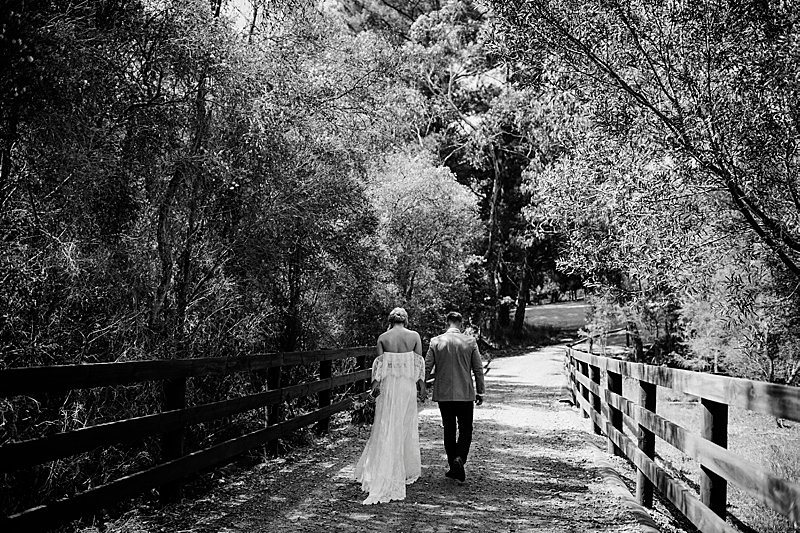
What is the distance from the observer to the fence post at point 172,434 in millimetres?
6422

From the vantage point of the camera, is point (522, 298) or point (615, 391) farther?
point (522, 298)

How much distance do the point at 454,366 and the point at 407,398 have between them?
2.21 ft

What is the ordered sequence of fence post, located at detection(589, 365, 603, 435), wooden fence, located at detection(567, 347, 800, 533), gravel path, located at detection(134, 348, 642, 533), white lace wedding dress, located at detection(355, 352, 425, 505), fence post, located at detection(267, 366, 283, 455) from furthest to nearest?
fence post, located at detection(589, 365, 603, 435)
fence post, located at detection(267, 366, 283, 455)
white lace wedding dress, located at detection(355, 352, 425, 505)
gravel path, located at detection(134, 348, 642, 533)
wooden fence, located at detection(567, 347, 800, 533)

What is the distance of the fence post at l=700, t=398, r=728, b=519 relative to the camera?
4816mm

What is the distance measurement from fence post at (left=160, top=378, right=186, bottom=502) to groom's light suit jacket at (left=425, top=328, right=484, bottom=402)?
2772 millimetres

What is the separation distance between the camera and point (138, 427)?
18.7ft

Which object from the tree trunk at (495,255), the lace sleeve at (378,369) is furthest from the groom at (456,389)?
the tree trunk at (495,255)

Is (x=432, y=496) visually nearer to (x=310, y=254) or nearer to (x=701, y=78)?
(x=701, y=78)

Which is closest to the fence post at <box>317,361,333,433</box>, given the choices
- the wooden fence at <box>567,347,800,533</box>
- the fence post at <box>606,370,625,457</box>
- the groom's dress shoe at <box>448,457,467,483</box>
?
the groom's dress shoe at <box>448,457,467,483</box>

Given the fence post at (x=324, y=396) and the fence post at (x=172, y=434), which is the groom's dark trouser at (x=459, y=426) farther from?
the fence post at (x=172, y=434)

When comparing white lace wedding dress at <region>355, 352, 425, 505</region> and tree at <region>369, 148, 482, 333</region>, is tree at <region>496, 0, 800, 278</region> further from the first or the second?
tree at <region>369, 148, 482, 333</region>

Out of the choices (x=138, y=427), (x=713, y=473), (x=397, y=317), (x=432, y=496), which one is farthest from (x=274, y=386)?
(x=713, y=473)

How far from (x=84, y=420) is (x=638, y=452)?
4.91 metres

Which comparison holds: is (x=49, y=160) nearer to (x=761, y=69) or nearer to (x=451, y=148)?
(x=761, y=69)
